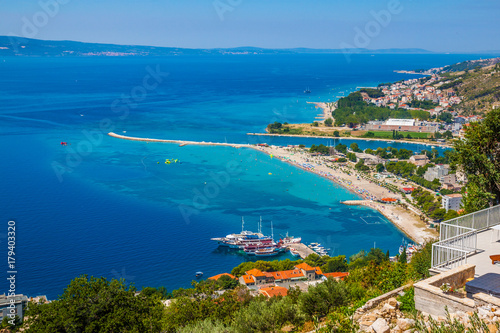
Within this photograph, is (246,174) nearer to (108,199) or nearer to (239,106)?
(108,199)

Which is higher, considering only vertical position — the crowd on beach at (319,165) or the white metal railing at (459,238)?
the white metal railing at (459,238)

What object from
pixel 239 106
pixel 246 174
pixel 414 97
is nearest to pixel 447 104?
pixel 414 97

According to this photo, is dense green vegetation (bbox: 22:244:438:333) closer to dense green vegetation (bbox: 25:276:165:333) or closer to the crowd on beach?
dense green vegetation (bbox: 25:276:165:333)

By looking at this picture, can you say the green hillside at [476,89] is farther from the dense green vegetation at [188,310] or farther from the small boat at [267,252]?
the dense green vegetation at [188,310]

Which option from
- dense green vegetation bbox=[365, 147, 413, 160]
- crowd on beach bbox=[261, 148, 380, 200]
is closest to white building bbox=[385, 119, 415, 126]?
dense green vegetation bbox=[365, 147, 413, 160]

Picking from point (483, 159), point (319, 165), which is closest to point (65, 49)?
point (319, 165)

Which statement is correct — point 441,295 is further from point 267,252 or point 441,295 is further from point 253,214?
point 253,214

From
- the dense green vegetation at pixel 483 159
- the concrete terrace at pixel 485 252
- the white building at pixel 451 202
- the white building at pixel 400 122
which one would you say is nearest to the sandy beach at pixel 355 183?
the white building at pixel 451 202
